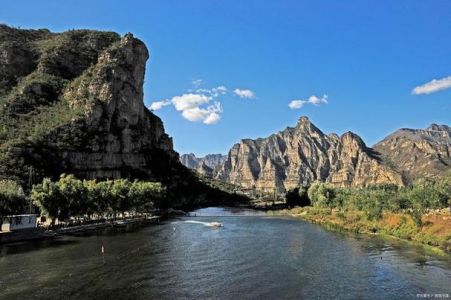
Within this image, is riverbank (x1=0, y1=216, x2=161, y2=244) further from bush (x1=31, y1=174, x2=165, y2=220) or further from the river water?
the river water

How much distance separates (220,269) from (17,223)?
54.7m

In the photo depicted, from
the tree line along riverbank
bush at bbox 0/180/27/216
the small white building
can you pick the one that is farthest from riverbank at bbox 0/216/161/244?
the tree line along riverbank

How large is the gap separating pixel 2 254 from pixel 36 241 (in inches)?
777

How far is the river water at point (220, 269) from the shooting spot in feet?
181

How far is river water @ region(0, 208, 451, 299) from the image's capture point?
55125mm

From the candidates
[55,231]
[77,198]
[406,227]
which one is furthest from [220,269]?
[77,198]

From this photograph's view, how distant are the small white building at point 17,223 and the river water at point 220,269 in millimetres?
9248

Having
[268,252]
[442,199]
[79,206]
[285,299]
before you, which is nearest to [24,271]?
Result: [285,299]

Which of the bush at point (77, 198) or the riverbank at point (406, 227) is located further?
the bush at point (77, 198)

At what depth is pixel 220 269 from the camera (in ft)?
231

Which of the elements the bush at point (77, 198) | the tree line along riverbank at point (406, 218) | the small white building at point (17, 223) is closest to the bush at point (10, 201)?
the small white building at point (17, 223)

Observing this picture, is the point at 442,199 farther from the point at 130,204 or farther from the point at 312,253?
the point at 130,204

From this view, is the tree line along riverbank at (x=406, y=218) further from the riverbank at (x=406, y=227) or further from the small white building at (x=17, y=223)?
the small white building at (x=17, y=223)

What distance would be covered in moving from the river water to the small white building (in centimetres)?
925
